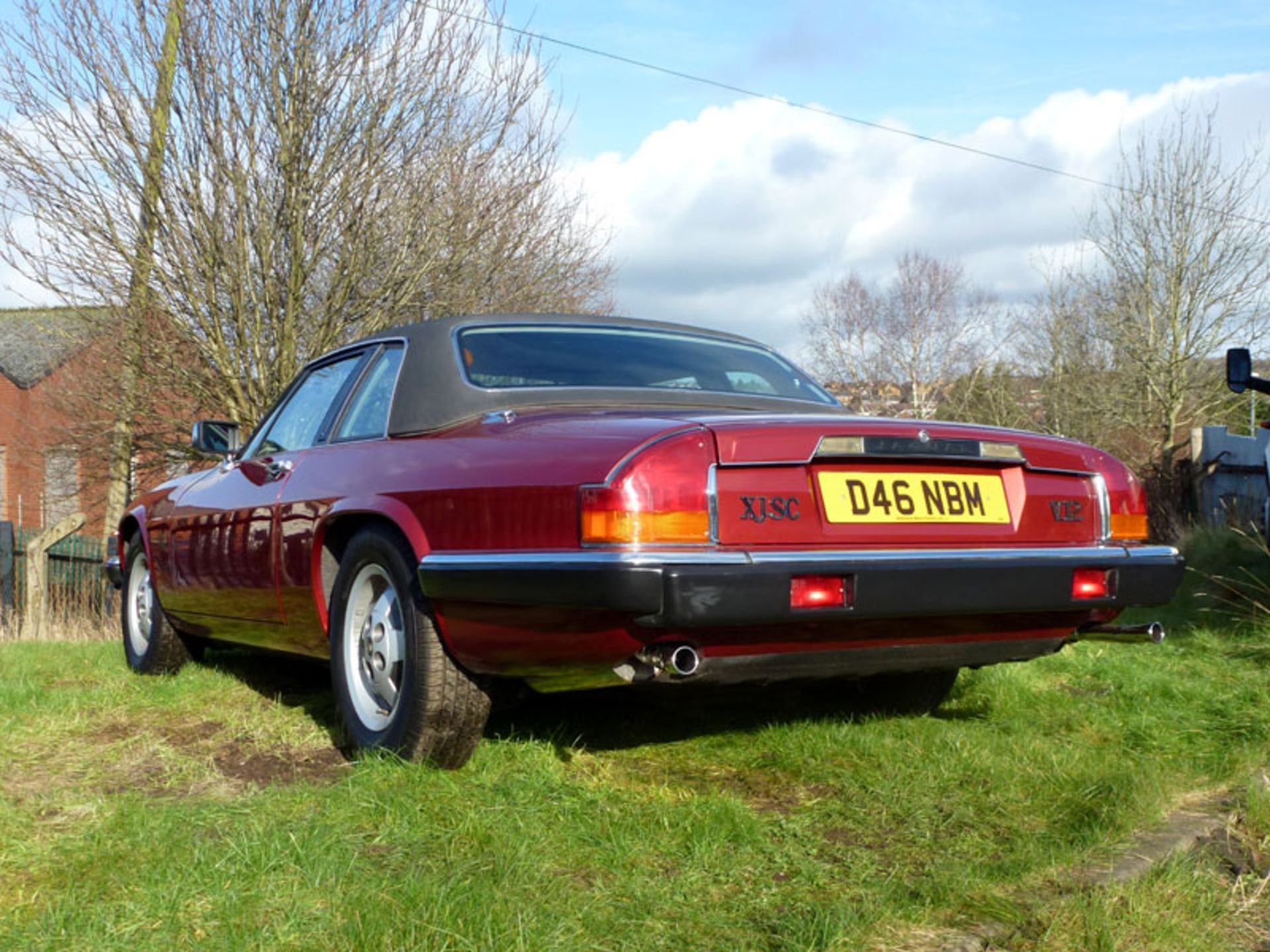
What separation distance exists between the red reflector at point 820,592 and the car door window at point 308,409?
2.11 meters

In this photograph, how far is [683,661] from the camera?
2906 millimetres

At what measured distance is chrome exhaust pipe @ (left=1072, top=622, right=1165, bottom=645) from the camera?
3549 mm

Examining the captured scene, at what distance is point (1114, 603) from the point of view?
3.47 metres

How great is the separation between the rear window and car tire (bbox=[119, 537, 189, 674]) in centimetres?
240

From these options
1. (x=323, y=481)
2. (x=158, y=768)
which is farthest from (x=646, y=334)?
(x=158, y=768)

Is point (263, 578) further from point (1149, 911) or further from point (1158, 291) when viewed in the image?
point (1158, 291)

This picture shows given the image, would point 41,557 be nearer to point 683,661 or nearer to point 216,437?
point 216,437

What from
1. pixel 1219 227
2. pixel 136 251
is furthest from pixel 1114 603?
pixel 1219 227

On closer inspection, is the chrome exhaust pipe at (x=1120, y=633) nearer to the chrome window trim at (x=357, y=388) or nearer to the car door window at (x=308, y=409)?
the chrome window trim at (x=357, y=388)

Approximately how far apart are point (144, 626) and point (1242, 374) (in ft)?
20.3

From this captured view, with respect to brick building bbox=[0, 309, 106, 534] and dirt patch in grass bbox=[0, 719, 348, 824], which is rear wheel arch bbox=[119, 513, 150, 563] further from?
brick building bbox=[0, 309, 106, 534]

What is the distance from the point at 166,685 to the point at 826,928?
12.0 ft

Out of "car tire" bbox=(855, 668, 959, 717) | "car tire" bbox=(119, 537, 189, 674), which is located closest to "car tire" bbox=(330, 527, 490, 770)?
"car tire" bbox=(855, 668, 959, 717)

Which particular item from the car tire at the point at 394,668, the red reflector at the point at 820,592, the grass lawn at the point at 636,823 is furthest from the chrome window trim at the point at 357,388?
the red reflector at the point at 820,592
